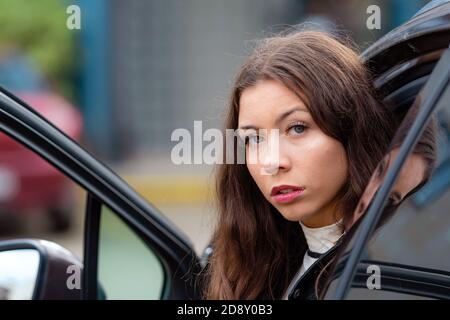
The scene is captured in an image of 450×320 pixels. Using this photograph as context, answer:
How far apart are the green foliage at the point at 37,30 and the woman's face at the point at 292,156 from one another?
7.89 metres

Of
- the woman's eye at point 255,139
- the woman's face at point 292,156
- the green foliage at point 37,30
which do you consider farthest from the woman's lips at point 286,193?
the green foliage at point 37,30

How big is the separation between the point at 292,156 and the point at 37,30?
826 cm

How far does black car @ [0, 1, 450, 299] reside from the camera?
160 centimetres

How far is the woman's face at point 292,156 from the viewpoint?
182cm

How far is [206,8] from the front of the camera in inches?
420

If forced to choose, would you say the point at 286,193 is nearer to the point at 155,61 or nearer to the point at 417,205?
the point at 417,205

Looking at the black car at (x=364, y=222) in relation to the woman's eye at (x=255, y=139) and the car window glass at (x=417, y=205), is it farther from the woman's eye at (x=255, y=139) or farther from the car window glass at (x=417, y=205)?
the woman's eye at (x=255, y=139)

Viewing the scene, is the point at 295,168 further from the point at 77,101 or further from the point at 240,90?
the point at 77,101

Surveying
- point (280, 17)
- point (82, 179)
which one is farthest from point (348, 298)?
point (280, 17)

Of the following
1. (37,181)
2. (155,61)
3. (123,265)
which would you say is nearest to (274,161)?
(123,265)

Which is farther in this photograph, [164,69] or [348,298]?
[164,69]

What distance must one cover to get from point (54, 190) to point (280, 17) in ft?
13.6

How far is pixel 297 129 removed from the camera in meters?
1.83

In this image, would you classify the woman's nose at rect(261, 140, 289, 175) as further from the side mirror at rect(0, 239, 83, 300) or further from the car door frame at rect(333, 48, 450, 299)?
the side mirror at rect(0, 239, 83, 300)
